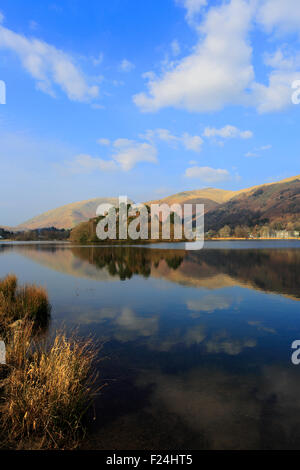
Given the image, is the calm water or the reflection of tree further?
the reflection of tree

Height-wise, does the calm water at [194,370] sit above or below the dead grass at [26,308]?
below

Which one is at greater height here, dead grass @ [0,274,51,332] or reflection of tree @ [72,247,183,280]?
dead grass @ [0,274,51,332]

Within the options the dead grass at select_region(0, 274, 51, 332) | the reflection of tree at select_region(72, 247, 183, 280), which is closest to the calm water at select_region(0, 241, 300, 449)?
the dead grass at select_region(0, 274, 51, 332)

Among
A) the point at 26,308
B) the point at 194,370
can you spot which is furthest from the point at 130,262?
the point at 194,370

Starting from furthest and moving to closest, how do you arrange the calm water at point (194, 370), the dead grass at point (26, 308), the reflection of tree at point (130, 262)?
the reflection of tree at point (130, 262) < the dead grass at point (26, 308) < the calm water at point (194, 370)

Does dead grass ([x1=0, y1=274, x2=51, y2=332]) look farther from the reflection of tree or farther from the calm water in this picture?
the reflection of tree

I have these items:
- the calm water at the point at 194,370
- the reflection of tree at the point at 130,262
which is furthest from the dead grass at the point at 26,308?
the reflection of tree at the point at 130,262

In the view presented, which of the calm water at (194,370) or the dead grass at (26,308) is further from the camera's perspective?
the dead grass at (26,308)

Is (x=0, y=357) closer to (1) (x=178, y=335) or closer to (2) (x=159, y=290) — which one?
(1) (x=178, y=335)

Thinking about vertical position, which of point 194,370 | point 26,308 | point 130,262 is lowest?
point 130,262

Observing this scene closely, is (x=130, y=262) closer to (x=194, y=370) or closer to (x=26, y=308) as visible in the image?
(x=26, y=308)

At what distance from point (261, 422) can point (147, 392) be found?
9.89 ft

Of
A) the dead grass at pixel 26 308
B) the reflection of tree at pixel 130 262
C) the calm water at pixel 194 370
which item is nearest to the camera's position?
the calm water at pixel 194 370

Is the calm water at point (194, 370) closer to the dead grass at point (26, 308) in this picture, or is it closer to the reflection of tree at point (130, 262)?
the dead grass at point (26, 308)
